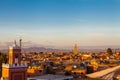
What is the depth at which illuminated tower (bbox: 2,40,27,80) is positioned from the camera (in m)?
13.3

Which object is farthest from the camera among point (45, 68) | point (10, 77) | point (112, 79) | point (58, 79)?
point (45, 68)

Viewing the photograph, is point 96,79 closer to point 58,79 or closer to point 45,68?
point 58,79

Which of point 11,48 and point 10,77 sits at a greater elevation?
point 11,48

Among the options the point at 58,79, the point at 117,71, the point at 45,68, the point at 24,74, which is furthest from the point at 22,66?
the point at 45,68

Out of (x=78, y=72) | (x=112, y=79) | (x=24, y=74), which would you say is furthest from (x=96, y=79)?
(x=24, y=74)

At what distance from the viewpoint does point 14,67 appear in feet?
44.0

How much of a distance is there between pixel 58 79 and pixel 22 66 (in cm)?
385

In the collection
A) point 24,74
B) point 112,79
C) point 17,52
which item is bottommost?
point 112,79

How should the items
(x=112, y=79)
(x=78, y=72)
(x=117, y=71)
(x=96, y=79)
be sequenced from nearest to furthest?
1. (x=96, y=79)
2. (x=112, y=79)
3. (x=117, y=71)
4. (x=78, y=72)

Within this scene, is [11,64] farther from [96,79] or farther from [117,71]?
[117,71]

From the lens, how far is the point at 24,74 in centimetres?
1388

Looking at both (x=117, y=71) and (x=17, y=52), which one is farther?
(x=117, y=71)

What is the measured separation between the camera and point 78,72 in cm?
3080

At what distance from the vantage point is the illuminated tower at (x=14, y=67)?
1327 cm
